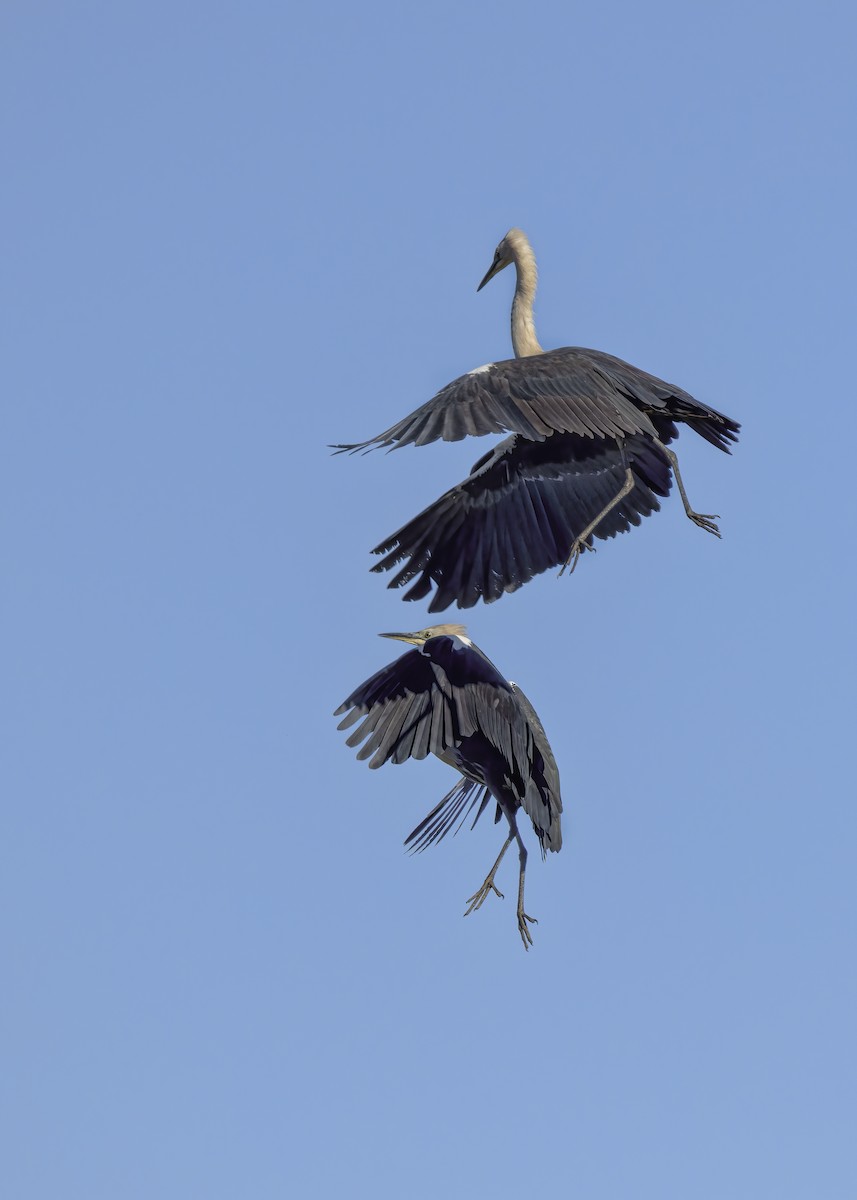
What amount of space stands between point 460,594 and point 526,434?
2609mm

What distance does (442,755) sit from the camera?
18.3m

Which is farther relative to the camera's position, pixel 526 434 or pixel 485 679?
pixel 485 679

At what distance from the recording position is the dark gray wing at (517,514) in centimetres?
1833

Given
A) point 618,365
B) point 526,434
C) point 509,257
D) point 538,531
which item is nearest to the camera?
point 526,434

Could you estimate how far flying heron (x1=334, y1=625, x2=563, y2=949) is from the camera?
58.4ft

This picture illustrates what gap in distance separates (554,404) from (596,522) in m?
1.74

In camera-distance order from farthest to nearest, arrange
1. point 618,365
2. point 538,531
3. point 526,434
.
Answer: point 538,531, point 618,365, point 526,434

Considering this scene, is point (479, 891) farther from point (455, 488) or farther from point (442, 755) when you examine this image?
Answer: point (455, 488)

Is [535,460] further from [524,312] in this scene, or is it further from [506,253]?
[506,253]

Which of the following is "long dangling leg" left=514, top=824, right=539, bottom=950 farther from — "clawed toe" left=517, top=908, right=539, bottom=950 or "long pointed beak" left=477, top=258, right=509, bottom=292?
"long pointed beak" left=477, top=258, right=509, bottom=292

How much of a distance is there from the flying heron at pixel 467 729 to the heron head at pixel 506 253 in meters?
4.45

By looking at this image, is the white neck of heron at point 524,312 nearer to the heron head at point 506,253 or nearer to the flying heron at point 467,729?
the heron head at point 506,253

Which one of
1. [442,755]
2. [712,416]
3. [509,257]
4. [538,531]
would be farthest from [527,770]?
[509,257]

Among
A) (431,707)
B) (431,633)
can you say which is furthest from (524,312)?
(431,707)
